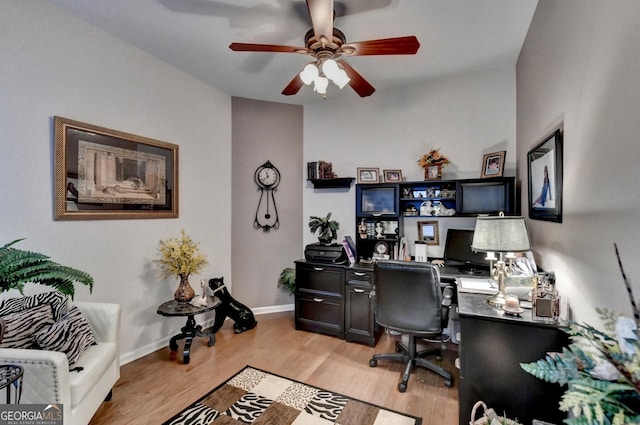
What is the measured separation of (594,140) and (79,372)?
9.66ft

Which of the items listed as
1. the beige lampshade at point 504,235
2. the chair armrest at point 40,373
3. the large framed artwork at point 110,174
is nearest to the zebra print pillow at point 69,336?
the chair armrest at point 40,373

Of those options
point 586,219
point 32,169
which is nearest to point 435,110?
point 586,219

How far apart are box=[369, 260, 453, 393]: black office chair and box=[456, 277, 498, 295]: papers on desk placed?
15cm

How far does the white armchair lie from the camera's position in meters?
1.42

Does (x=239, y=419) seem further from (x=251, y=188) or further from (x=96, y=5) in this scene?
(x=96, y=5)

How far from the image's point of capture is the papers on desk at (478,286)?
201 cm

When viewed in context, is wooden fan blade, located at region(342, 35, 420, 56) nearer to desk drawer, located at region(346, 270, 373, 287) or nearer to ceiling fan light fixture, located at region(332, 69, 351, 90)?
ceiling fan light fixture, located at region(332, 69, 351, 90)

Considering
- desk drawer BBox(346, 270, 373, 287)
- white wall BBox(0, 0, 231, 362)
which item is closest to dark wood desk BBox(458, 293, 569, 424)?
desk drawer BBox(346, 270, 373, 287)

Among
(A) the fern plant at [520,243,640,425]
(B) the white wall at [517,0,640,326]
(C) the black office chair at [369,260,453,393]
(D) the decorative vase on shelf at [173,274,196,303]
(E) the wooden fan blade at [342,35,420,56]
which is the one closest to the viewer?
(A) the fern plant at [520,243,640,425]

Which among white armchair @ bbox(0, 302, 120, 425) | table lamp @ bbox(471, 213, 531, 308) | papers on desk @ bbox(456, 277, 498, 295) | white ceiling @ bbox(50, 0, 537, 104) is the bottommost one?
white armchair @ bbox(0, 302, 120, 425)

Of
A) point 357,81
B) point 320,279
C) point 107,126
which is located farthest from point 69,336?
point 357,81

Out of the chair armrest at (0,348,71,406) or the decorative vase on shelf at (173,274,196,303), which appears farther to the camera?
the decorative vase on shelf at (173,274,196,303)

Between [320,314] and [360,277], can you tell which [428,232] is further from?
[320,314]

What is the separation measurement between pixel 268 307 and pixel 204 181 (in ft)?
6.17
